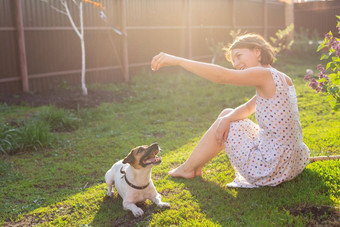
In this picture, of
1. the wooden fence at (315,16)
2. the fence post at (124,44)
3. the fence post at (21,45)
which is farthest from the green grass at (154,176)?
the wooden fence at (315,16)

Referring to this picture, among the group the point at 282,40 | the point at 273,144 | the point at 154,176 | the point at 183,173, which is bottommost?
the point at 154,176

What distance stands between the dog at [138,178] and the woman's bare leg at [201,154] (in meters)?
0.55

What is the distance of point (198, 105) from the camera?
8023 millimetres

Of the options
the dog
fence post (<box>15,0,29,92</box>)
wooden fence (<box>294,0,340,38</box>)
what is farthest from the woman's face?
wooden fence (<box>294,0,340,38</box>)

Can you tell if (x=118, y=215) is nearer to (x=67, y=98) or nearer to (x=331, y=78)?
(x=331, y=78)

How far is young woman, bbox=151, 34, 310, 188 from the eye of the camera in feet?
9.66

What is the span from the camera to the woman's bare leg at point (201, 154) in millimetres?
3549

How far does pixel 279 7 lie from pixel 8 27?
48.4 feet

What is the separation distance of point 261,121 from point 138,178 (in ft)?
3.61

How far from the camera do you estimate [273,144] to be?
312 cm

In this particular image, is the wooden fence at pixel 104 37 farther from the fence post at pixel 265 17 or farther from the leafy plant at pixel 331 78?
the leafy plant at pixel 331 78

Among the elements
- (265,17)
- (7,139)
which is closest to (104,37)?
(7,139)

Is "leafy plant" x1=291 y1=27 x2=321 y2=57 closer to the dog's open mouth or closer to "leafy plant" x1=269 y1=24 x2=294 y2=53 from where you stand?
"leafy plant" x1=269 y1=24 x2=294 y2=53

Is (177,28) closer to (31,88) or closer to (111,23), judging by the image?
(111,23)
